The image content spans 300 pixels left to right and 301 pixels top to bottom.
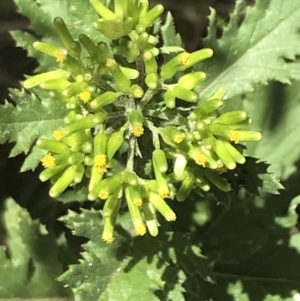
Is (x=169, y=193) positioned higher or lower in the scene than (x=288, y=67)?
lower

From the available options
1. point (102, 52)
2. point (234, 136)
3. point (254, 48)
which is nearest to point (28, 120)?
point (102, 52)

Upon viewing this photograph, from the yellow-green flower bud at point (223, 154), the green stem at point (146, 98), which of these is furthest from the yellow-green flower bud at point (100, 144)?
the yellow-green flower bud at point (223, 154)

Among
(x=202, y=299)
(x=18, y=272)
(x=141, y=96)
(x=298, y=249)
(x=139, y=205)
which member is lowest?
(x=18, y=272)

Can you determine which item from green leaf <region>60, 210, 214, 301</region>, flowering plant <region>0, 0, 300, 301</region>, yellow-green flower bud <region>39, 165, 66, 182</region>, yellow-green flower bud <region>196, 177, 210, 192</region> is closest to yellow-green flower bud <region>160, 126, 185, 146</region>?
flowering plant <region>0, 0, 300, 301</region>

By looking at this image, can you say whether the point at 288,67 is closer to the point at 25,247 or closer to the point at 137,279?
the point at 137,279

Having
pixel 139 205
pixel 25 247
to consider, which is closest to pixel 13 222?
pixel 25 247

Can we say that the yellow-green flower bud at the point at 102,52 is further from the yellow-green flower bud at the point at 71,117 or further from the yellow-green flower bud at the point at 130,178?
the yellow-green flower bud at the point at 130,178
